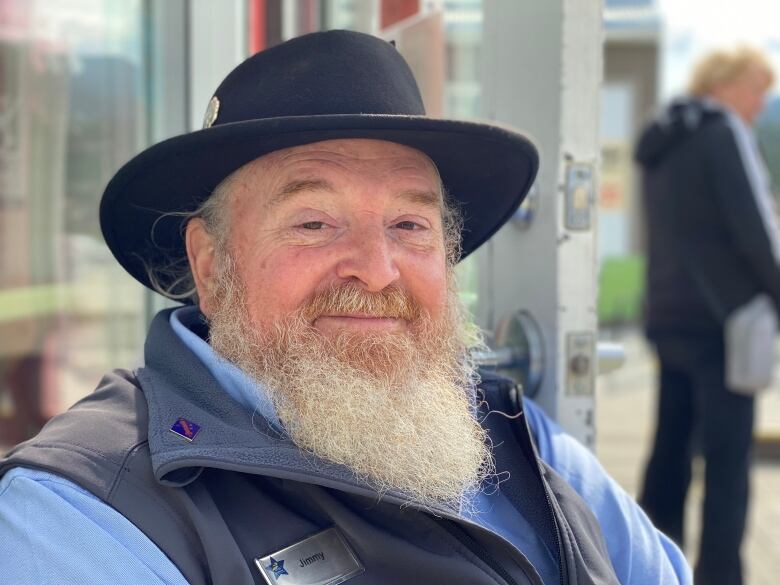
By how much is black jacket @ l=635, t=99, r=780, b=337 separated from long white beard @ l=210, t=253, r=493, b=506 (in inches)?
84.7

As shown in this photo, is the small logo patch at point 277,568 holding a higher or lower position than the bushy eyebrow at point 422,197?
lower

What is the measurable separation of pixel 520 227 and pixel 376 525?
88 centimetres

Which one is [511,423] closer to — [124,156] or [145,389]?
[145,389]

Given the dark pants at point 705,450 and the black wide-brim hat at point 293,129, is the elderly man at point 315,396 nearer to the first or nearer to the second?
the black wide-brim hat at point 293,129

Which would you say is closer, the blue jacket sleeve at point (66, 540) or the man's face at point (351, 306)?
the blue jacket sleeve at point (66, 540)

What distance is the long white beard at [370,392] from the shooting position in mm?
1556

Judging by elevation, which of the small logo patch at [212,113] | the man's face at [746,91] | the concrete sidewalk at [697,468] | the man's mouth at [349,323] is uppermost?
the man's face at [746,91]

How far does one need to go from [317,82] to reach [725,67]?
2879mm

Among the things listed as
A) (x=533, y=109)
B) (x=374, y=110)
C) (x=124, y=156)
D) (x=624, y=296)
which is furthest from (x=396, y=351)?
(x=624, y=296)

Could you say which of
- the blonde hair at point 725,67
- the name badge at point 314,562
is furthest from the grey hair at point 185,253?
the blonde hair at point 725,67

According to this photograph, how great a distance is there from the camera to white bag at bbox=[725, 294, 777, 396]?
3479 mm

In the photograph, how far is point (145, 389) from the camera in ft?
5.00

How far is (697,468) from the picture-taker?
575 cm

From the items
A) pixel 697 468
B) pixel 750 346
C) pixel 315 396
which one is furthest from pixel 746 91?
pixel 315 396
